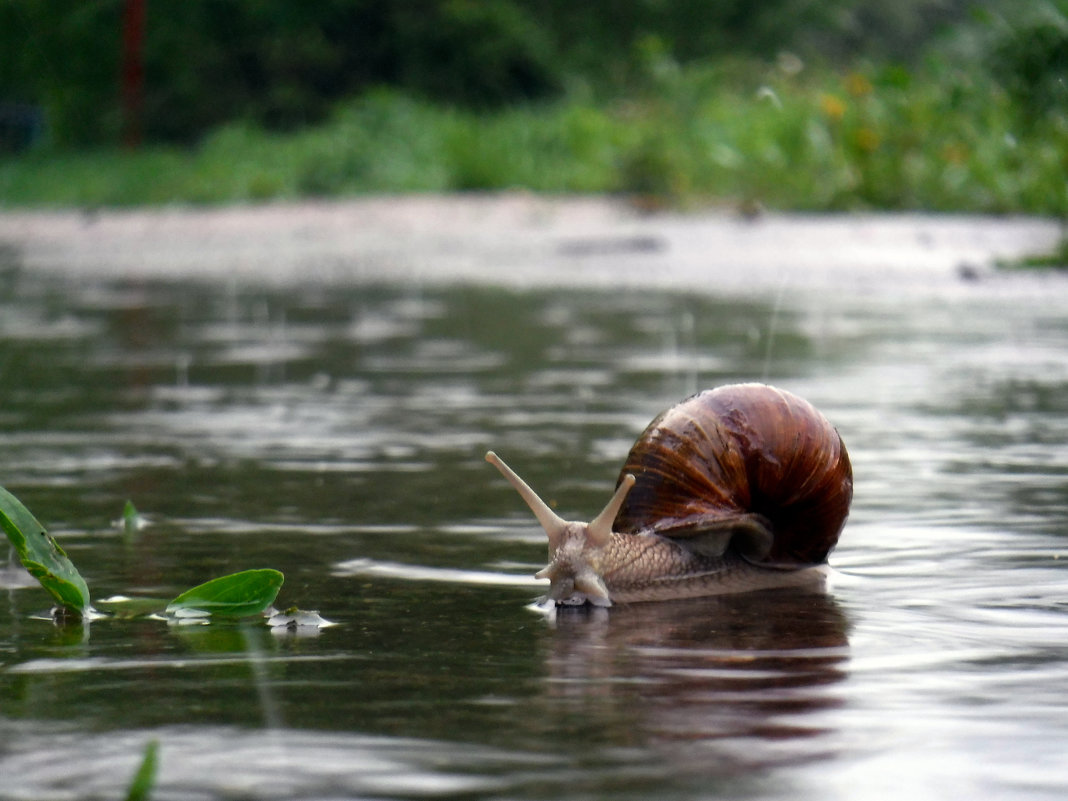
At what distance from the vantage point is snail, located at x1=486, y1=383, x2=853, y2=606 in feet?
11.7

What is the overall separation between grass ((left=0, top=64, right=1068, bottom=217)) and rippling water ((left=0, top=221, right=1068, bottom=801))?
4.98 meters

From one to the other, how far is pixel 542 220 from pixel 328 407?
13.4 meters

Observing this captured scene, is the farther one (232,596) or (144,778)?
(232,596)

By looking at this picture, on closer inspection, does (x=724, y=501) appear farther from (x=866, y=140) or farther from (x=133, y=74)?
(x=133, y=74)

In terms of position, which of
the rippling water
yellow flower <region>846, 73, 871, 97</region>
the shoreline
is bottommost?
the rippling water

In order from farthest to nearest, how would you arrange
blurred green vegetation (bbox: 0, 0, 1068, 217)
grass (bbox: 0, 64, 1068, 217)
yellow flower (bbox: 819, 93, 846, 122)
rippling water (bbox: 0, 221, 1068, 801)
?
yellow flower (bbox: 819, 93, 846, 122)
blurred green vegetation (bbox: 0, 0, 1068, 217)
grass (bbox: 0, 64, 1068, 217)
rippling water (bbox: 0, 221, 1068, 801)

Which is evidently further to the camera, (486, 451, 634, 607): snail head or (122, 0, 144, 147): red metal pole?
(122, 0, 144, 147): red metal pole

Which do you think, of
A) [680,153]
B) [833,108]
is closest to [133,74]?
[680,153]

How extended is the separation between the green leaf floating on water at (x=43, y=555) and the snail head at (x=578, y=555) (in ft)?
2.40

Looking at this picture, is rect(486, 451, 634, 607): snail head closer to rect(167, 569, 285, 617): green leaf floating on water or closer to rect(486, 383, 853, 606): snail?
rect(486, 383, 853, 606): snail

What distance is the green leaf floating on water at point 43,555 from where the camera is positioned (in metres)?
3.24

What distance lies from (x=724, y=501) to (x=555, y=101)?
30232 mm

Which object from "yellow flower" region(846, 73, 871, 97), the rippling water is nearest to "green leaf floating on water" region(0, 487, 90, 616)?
the rippling water

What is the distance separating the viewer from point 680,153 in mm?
21594
